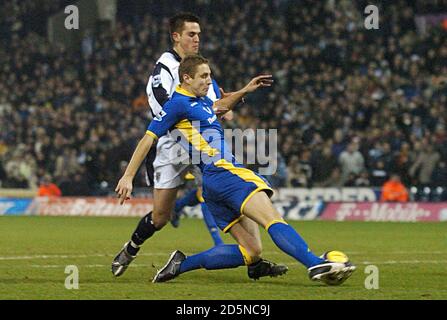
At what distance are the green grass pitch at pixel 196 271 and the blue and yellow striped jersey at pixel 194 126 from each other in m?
1.10

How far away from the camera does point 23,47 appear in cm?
2900

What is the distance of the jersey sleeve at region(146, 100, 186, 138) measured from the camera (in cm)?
858

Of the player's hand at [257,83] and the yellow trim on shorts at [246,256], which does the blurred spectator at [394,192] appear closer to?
the player's hand at [257,83]

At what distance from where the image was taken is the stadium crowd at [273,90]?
2194 centimetres

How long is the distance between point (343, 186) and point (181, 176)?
1183 centimetres

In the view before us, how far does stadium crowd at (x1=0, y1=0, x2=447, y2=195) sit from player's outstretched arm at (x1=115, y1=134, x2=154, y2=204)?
1311 cm

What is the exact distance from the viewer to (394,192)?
2064 cm

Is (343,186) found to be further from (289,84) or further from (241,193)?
(241,193)

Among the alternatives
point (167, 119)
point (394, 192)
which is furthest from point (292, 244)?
point (394, 192)

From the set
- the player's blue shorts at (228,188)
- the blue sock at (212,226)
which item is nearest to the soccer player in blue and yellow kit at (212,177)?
the player's blue shorts at (228,188)

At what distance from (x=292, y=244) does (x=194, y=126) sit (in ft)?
4.85

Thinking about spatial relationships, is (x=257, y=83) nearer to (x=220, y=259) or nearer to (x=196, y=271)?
(x=220, y=259)

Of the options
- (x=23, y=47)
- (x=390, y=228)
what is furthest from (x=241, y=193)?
(x=23, y=47)

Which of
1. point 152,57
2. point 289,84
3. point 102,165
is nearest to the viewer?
point 102,165
